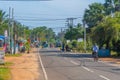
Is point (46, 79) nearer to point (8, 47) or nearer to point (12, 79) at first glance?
point (12, 79)

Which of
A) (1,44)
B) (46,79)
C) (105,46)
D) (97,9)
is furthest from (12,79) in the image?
(97,9)

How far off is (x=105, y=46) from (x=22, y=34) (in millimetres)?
83171

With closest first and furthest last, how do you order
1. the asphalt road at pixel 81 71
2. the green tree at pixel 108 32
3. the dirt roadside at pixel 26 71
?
the asphalt road at pixel 81 71, the dirt roadside at pixel 26 71, the green tree at pixel 108 32

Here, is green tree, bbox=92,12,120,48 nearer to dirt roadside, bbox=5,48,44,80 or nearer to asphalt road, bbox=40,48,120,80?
asphalt road, bbox=40,48,120,80

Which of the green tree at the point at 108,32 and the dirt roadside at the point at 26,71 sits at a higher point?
the green tree at the point at 108,32

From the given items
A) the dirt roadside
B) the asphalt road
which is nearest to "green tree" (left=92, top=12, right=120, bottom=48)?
the asphalt road

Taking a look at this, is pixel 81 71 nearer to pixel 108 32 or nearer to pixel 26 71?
pixel 26 71

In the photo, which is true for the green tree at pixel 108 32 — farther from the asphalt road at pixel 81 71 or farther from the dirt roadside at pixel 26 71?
the dirt roadside at pixel 26 71

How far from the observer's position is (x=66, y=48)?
95000mm

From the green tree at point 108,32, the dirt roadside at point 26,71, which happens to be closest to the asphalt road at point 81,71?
the dirt roadside at point 26,71

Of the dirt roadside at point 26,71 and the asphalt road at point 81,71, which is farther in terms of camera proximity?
the dirt roadside at point 26,71

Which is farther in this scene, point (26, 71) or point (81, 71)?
point (26, 71)

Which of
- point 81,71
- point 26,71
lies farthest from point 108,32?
point 81,71

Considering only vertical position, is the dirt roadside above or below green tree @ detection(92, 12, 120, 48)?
below
